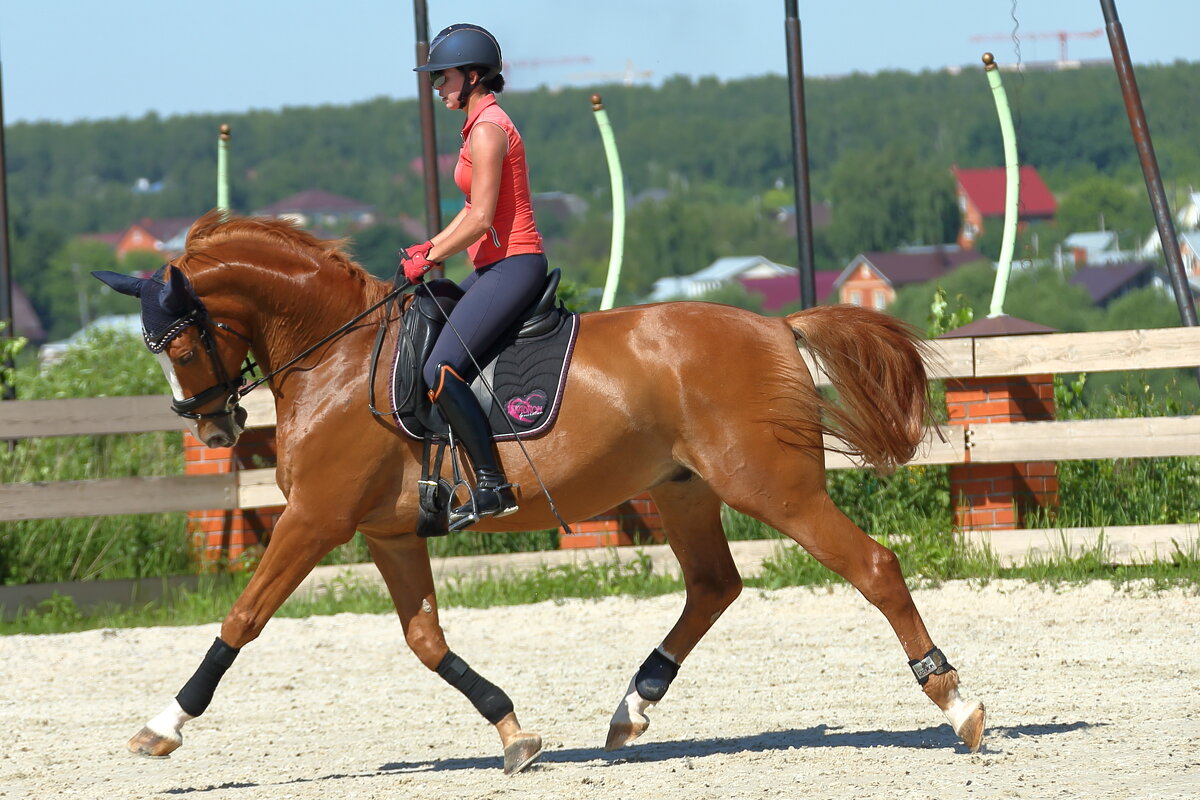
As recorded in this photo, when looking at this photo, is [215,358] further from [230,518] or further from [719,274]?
[719,274]

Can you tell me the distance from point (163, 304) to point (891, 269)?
80.8 metres

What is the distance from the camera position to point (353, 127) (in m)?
150

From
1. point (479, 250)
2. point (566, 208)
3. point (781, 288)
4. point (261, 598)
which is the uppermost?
point (566, 208)

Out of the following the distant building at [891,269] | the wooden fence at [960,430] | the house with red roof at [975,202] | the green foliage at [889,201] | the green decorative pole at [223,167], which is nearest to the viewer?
the wooden fence at [960,430]

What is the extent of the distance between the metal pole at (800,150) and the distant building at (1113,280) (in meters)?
36.5

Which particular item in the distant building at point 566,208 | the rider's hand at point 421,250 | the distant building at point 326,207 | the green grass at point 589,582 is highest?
the distant building at point 326,207

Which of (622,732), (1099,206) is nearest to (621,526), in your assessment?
(622,732)

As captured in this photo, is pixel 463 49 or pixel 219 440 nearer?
pixel 463 49

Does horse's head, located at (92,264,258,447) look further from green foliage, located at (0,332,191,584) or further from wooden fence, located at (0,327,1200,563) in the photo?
green foliage, located at (0,332,191,584)

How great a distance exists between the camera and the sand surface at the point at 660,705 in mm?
5004

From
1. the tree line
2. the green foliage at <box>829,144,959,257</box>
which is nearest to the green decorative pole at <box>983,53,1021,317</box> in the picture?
the tree line

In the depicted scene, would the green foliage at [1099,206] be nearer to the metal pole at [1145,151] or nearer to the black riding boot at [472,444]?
the metal pole at [1145,151]

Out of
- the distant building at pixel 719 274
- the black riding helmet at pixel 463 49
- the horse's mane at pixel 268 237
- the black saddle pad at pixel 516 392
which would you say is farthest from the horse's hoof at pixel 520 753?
the distant building at pixel 719 274

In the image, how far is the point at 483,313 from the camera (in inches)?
213
